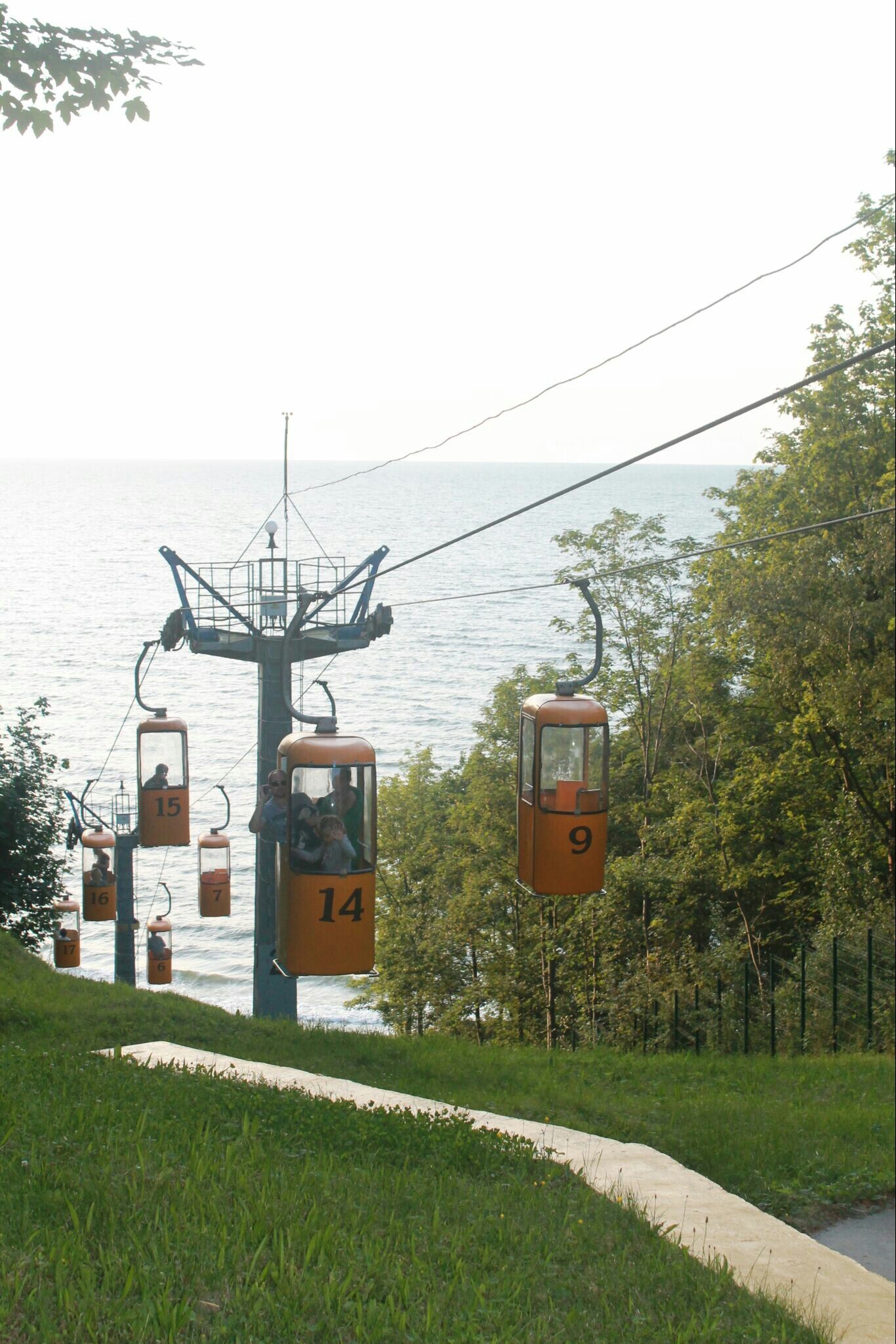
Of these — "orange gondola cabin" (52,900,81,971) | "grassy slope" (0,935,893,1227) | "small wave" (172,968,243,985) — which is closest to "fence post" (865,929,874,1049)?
"grassy slope" (0,935,893,1227)

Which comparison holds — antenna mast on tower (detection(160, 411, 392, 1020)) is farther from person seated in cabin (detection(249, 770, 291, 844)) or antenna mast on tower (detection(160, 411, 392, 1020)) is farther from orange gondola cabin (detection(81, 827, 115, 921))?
person seated in cabin (detection(249, 770, 291, 844))

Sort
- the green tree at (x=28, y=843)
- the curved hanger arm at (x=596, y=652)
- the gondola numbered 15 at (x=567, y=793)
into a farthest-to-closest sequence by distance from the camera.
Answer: the green tree at (x=28, y=843)
the gondola numbered 15 at (x=567, y=793)
the curved hanger arm at (x=596, y=652)

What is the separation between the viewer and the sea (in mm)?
43969

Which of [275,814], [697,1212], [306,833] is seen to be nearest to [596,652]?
[306,833]

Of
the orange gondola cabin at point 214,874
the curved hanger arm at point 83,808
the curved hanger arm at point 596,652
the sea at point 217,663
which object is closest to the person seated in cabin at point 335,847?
the curved hanger arm at point 596,652

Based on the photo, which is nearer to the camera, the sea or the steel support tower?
the steel support tower

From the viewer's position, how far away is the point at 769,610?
18609 mm

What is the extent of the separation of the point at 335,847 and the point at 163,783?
9.17 metres

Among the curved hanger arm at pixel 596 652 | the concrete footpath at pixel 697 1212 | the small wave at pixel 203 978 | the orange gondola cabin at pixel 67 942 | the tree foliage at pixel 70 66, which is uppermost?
the tree foliage at pixel 70 66

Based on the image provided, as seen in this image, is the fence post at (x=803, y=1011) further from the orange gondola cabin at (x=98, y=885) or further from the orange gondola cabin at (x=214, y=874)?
the orange gondola cabin at (x=98, y=885)

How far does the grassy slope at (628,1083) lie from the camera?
10.8m

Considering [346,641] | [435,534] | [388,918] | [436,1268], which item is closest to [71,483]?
[435,534]

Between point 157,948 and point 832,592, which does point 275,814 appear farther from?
point 157,948

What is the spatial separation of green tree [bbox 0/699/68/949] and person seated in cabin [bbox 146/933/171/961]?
4.44 metres
